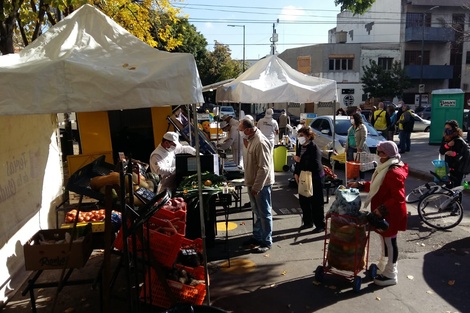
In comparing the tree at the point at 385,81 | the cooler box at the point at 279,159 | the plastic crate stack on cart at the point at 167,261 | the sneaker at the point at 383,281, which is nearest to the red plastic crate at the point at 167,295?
the plastic crate stack on cart at the point at 167,261

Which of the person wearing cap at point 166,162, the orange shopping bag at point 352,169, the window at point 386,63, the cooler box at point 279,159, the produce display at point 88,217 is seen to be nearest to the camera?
the produce display at point 88,217

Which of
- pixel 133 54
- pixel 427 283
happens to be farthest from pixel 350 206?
pixel 133 54

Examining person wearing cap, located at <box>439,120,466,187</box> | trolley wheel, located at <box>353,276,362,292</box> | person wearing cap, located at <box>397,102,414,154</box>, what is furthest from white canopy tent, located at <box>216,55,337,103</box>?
person wearing cap, located at <box>397,102,414,154</box>

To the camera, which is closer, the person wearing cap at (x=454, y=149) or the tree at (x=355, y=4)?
the person wearing cap at (x=454, y=149)

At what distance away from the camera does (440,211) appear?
6930mm

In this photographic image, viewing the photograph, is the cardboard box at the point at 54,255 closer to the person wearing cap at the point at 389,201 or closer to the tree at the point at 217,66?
the person wearing cap at the point at 389,201

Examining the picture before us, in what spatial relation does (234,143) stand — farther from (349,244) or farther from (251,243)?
(349,244)

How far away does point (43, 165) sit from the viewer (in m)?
5.98

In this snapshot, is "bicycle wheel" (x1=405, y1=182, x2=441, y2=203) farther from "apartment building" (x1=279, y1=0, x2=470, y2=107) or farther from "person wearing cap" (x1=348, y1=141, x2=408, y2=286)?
"apartment building" (x1=279, y1=0, x2=470, y2=107)

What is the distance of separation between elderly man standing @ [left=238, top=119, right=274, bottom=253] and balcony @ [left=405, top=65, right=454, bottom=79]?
116 feet

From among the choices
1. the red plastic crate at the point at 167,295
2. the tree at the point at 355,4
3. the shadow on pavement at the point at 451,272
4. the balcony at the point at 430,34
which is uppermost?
the balcony at the point at 430,34

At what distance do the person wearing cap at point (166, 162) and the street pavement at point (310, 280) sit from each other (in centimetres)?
127

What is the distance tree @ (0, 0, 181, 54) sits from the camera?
22.0 ft

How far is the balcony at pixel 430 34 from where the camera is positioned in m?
36.0
